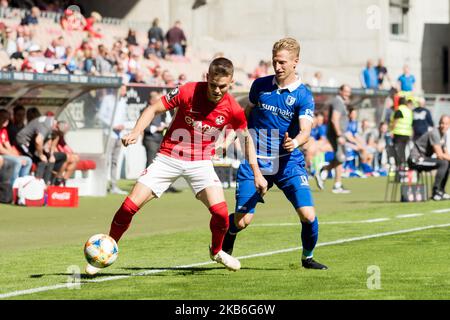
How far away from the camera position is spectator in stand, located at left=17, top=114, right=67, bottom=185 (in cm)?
2272

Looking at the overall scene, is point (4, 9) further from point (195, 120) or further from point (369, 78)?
point (195, 120)

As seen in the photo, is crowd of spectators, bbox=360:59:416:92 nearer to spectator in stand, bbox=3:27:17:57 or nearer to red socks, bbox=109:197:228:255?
spectator in stand, bbox=3:27:17:57

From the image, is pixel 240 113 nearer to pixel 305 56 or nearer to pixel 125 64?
pixel 125 64

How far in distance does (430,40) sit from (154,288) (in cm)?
4315

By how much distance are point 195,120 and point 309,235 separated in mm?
1664

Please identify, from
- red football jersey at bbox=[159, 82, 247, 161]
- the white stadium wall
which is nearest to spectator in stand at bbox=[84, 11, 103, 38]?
the white stadium wall

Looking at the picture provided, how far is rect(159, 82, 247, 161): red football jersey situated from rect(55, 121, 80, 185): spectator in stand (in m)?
12.4

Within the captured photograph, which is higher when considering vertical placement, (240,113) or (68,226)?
(240,113)

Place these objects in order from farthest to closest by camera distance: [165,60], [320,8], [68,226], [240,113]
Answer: [320,8] < [165,60] < [68,226] < [240,113]

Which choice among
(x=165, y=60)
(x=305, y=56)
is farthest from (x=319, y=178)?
(x=305, y=56)

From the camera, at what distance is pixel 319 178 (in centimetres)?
2644

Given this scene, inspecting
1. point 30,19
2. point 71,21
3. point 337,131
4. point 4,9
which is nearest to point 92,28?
point 71,21

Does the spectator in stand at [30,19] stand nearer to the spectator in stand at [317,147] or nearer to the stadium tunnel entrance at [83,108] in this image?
the stadium tunnel entrance at [83,108]

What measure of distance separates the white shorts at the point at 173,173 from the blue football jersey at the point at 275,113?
0.67m
